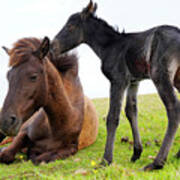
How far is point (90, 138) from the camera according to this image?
6.48 metres

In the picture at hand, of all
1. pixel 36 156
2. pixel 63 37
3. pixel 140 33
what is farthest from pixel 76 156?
pixel 140 33

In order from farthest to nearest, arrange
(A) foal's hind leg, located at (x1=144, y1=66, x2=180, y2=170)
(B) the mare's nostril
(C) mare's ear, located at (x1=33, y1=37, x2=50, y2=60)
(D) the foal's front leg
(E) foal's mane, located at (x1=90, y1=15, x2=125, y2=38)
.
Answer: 1. (E) foal's mane, located at (x1=90, y1=15, x2=125, y2=38)
2. (C) mare's ear, located at (x1=33, y1=37, x2=50, y2=60)
3. (D) the foal's front leg
4. (B) the mare's nostril
5. (A) foal's hind leg, located at (x1=144, y1=66, x2=180, y2=170)

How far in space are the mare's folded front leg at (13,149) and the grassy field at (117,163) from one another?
181 mm

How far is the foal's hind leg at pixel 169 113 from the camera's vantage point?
3.65 m

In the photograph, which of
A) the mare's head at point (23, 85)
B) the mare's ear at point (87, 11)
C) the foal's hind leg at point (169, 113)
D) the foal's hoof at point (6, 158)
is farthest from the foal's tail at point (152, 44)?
the foal's hoof at point (6, 158)

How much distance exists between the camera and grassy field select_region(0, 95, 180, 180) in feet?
10.3

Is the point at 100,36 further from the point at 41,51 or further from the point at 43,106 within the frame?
the point at 43,106

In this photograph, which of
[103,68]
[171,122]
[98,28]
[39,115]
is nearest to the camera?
[171,122]

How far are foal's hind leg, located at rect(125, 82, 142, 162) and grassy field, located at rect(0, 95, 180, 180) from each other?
0.17 m

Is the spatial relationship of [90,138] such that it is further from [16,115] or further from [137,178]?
[137,178]

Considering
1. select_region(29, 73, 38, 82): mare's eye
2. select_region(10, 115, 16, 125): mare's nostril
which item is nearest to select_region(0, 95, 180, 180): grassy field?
select_region(10, 115, 16, 125): mare's nostril

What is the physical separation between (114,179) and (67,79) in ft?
10.6

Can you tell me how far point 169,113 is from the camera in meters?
3.75

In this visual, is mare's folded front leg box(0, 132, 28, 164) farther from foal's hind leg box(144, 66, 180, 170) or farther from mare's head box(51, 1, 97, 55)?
foal's hind leg box(144, 66, 180, 170)
